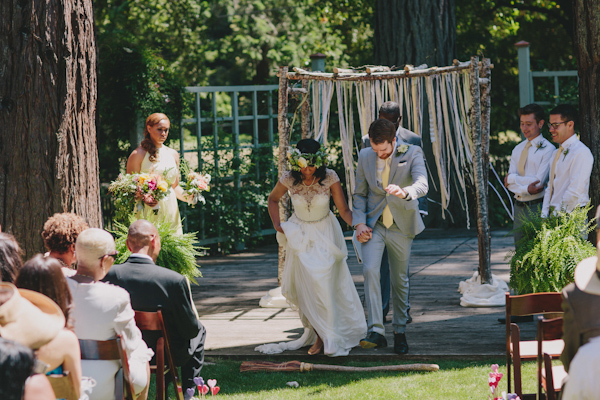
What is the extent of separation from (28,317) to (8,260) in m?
0.88

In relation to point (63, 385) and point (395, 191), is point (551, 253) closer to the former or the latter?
point (395, 191)

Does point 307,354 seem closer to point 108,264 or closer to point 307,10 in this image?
point 108,264

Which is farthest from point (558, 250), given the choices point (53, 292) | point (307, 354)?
point (53, 292)

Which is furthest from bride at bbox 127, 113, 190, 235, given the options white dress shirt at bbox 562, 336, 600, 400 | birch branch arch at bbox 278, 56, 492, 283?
white dress shirt at bbox 562, 336, 600, 400

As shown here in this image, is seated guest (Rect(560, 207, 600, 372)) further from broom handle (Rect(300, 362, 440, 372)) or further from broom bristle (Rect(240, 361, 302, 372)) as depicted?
broom bristle (Rect(240, 361, 302, 372))

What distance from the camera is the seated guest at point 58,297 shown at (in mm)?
2924

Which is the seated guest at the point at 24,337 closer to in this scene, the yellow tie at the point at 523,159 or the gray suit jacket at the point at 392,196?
the gray suit jacket at the point at 392,196

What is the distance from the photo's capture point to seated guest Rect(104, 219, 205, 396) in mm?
4184

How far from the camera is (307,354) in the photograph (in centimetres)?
564

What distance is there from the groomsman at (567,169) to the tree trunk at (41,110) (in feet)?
11.5

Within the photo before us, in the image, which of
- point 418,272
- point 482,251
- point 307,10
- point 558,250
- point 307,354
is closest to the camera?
point 558,250

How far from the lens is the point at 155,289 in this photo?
13.7ft

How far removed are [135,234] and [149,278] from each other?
326 millimetres

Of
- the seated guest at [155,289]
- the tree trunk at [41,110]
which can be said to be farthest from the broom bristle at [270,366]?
the tree trunk at [41,110]
